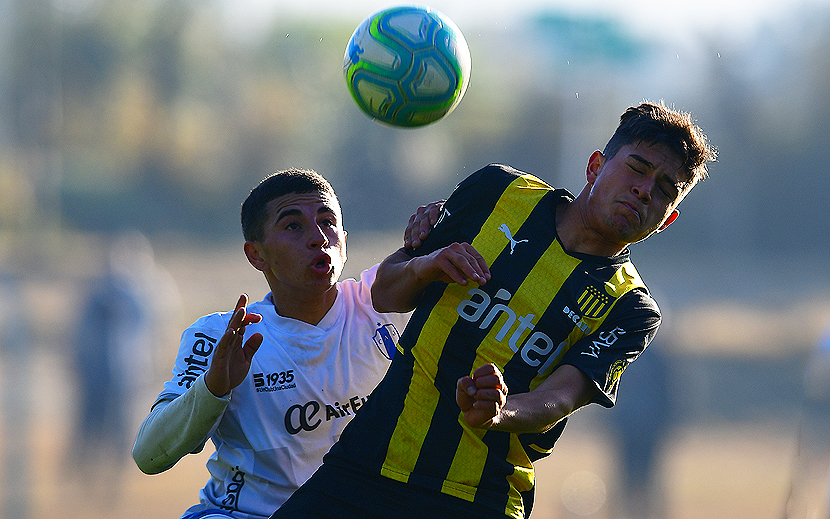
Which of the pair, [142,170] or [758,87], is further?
[142,170]

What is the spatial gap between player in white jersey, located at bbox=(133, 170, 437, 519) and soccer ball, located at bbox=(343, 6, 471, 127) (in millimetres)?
411

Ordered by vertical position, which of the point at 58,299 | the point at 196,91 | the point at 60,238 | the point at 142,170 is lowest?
the point at 58,299

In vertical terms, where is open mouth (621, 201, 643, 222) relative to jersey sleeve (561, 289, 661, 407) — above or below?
above

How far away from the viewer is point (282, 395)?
3.50m

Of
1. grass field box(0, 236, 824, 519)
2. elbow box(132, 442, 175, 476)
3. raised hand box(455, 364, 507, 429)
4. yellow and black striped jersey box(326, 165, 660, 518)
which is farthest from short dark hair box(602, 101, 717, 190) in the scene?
grass field box(0, 236, 824, 519)

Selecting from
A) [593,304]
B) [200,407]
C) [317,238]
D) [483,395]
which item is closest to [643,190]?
[593,304]

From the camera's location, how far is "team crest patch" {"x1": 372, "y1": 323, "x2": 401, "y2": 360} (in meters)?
3.64

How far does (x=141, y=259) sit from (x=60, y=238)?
36.8 ft

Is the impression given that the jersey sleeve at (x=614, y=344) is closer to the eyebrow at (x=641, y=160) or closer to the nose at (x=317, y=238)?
the eyebrow at (x=641, y=160)

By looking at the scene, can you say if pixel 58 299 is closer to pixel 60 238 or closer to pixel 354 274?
pixel 60 238

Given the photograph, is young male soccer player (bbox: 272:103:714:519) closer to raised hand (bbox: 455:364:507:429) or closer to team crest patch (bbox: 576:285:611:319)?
team crest patch (bbox: 576:285:611:319)

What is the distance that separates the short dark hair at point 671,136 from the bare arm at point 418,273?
612 mm

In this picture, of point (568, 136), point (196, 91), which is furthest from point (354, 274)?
point (196, 91)

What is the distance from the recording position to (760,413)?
17453 mm
